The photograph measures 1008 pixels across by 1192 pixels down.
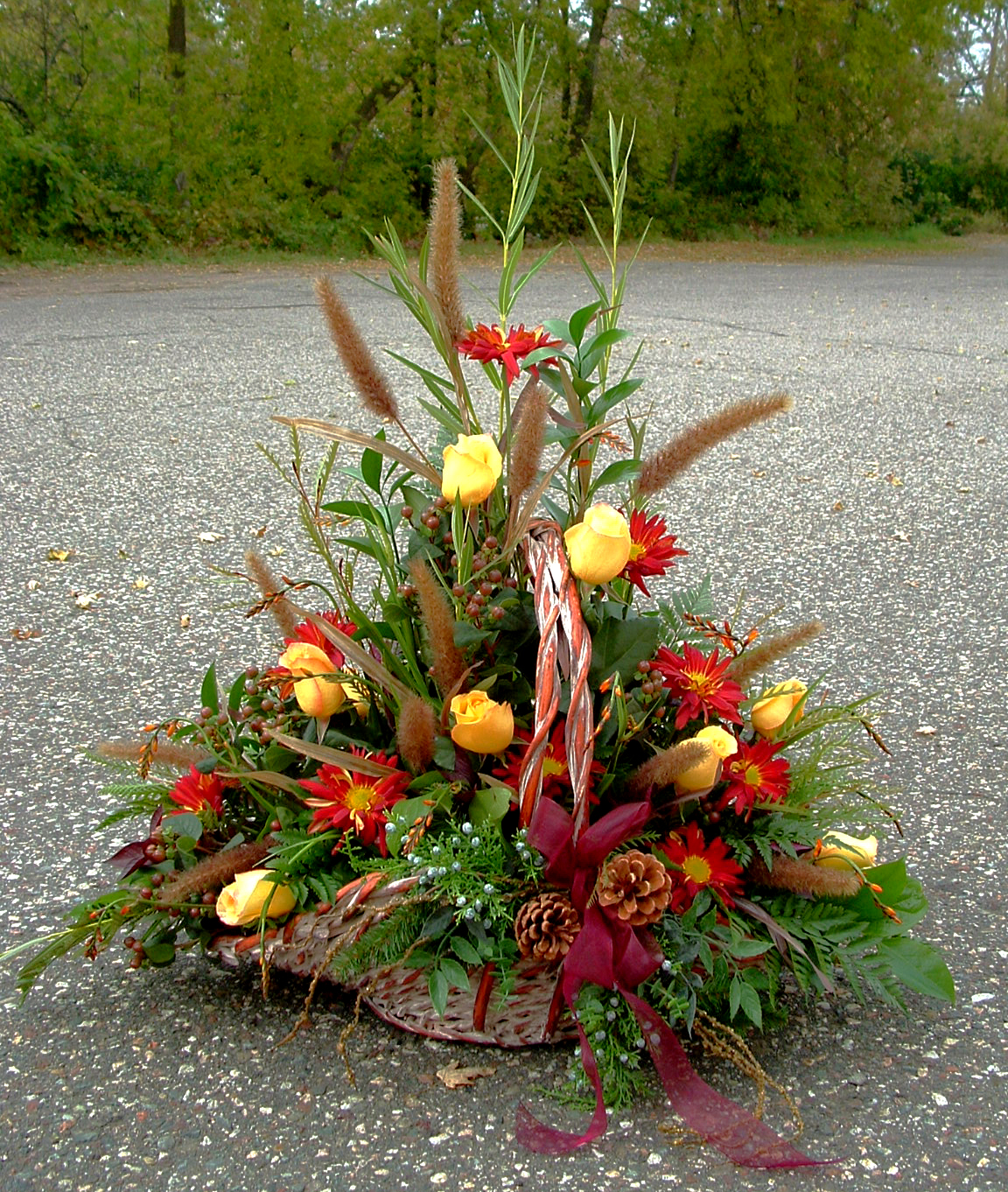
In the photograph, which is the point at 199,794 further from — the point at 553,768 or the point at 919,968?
the point at 919,968

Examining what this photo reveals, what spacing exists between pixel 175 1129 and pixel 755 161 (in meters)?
19.9

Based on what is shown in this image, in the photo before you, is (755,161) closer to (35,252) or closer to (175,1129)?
(35,252)

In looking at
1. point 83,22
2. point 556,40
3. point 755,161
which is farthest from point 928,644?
point 755,161

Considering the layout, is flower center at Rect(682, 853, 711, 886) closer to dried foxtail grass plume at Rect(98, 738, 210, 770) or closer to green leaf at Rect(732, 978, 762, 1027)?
green leaf at Rect(732, 978, 762, 1027)

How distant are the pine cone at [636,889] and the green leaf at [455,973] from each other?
0.22 m

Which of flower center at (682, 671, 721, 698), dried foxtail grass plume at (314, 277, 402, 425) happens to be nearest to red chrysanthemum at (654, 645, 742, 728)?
flower center at (682, 671, 721, 698)

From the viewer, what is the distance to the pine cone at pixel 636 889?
160cm

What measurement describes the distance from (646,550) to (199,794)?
0.78m

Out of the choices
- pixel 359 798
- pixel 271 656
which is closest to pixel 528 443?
pixel 359 798

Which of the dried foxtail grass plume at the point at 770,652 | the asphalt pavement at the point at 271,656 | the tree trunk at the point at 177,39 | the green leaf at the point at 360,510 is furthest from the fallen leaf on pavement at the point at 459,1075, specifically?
the tree trunk at the point at 177,39

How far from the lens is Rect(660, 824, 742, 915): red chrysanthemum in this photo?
1718 millimetres

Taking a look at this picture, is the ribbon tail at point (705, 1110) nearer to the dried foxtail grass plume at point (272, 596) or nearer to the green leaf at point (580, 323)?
the dried foxtail grass plume at point (272, 596)

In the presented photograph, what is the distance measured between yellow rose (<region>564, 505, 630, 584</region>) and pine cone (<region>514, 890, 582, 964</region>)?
1.50 feet

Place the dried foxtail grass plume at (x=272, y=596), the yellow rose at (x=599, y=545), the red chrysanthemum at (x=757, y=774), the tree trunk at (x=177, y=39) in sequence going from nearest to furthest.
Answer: the yellow rose at (x=599, y=545)
the red chrysanthemum at (x=757, y=774)
the dried foxtail grass plume at (x=272, y=596)
the tree trunk at (x=177, y=39)
